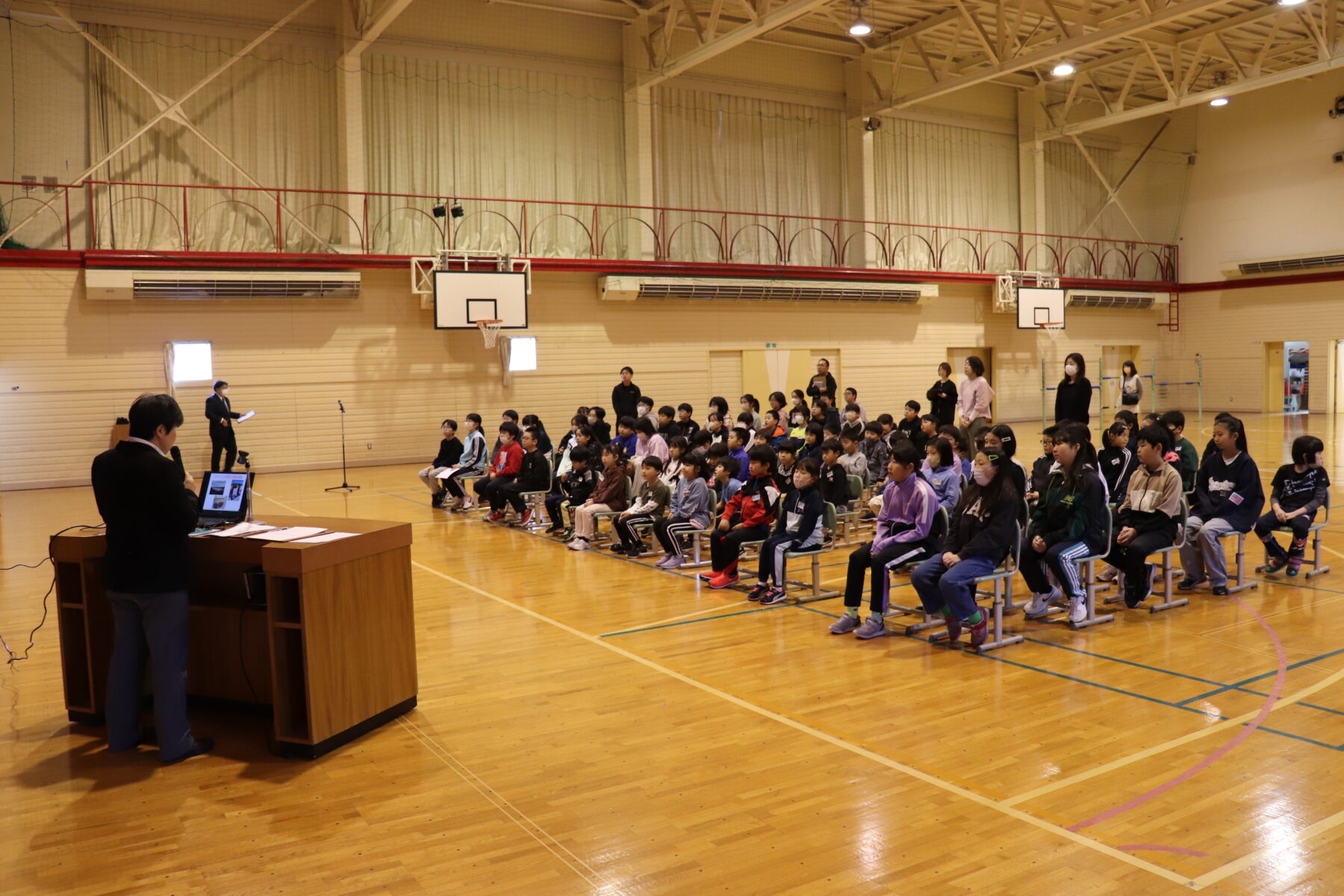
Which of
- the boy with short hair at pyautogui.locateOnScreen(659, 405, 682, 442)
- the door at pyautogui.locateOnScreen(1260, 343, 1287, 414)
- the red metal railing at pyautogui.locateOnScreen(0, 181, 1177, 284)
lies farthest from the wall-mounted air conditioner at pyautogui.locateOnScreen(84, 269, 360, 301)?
the door at pyautogui.locateOnScreen(1260, 343, 1287, 414)

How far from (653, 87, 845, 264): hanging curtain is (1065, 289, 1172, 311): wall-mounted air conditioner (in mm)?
7270

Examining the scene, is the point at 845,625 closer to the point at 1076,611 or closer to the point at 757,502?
the point at 1076,611

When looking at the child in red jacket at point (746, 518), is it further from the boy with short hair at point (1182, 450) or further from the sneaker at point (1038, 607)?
the boy with short hair at point (1182, 450)

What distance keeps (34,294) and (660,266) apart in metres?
10.8

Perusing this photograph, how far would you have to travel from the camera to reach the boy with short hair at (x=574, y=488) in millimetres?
11055

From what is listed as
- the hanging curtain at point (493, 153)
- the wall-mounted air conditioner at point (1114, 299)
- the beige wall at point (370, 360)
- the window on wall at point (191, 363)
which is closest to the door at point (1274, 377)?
the wall-mounted air conditioner at point (1114, 299)

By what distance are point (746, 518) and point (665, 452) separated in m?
3.70

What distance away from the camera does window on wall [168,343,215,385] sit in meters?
17.1

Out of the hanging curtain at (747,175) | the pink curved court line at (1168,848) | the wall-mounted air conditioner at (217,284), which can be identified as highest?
the hanging curtain at (747,175)

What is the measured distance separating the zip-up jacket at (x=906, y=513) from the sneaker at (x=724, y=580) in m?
1.67

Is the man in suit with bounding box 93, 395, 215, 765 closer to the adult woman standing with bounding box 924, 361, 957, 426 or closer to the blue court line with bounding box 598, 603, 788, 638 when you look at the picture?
the blue court line with bounding box 598, 603, 788, 638

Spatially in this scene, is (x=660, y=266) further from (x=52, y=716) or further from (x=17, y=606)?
(x=52, y=716)

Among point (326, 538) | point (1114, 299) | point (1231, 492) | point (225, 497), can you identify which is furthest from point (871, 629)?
point (1114, 299)

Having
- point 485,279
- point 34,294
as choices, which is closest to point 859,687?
point 485,279
